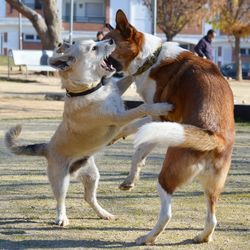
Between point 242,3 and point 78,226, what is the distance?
151ft

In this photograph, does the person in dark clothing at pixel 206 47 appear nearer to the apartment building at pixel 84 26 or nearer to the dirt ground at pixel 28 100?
the dirt ground at pixel 28 100

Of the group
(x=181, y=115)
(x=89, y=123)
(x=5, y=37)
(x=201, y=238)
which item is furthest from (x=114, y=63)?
(x=5, y=37)

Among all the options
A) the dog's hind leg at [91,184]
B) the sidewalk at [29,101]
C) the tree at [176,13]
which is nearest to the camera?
the dog's hind leg at [91,184]

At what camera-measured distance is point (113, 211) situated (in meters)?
7.47

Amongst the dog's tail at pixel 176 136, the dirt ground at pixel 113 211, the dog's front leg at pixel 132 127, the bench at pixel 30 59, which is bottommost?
the bench at pixel 30 59

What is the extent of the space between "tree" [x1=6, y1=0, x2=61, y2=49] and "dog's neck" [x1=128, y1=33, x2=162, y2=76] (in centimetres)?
2521

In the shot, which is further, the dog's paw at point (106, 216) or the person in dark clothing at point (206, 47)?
the person in dark clothing at point (206, 47)

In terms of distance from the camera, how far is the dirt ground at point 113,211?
249 inches

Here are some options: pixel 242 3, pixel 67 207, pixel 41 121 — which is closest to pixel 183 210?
pixel 67 207

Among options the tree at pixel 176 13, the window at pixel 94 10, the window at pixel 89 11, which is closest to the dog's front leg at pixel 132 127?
the tree at pixel 176 13

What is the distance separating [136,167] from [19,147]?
113 centimetres

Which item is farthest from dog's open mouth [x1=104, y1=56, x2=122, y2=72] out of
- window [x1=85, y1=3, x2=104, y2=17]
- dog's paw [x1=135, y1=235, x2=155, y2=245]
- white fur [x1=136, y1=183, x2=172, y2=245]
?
window [x1=85, y1=3, x2=104, y2=17]

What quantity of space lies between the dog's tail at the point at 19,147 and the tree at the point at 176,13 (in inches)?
1820

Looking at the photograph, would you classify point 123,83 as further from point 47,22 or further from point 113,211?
point 47,22
